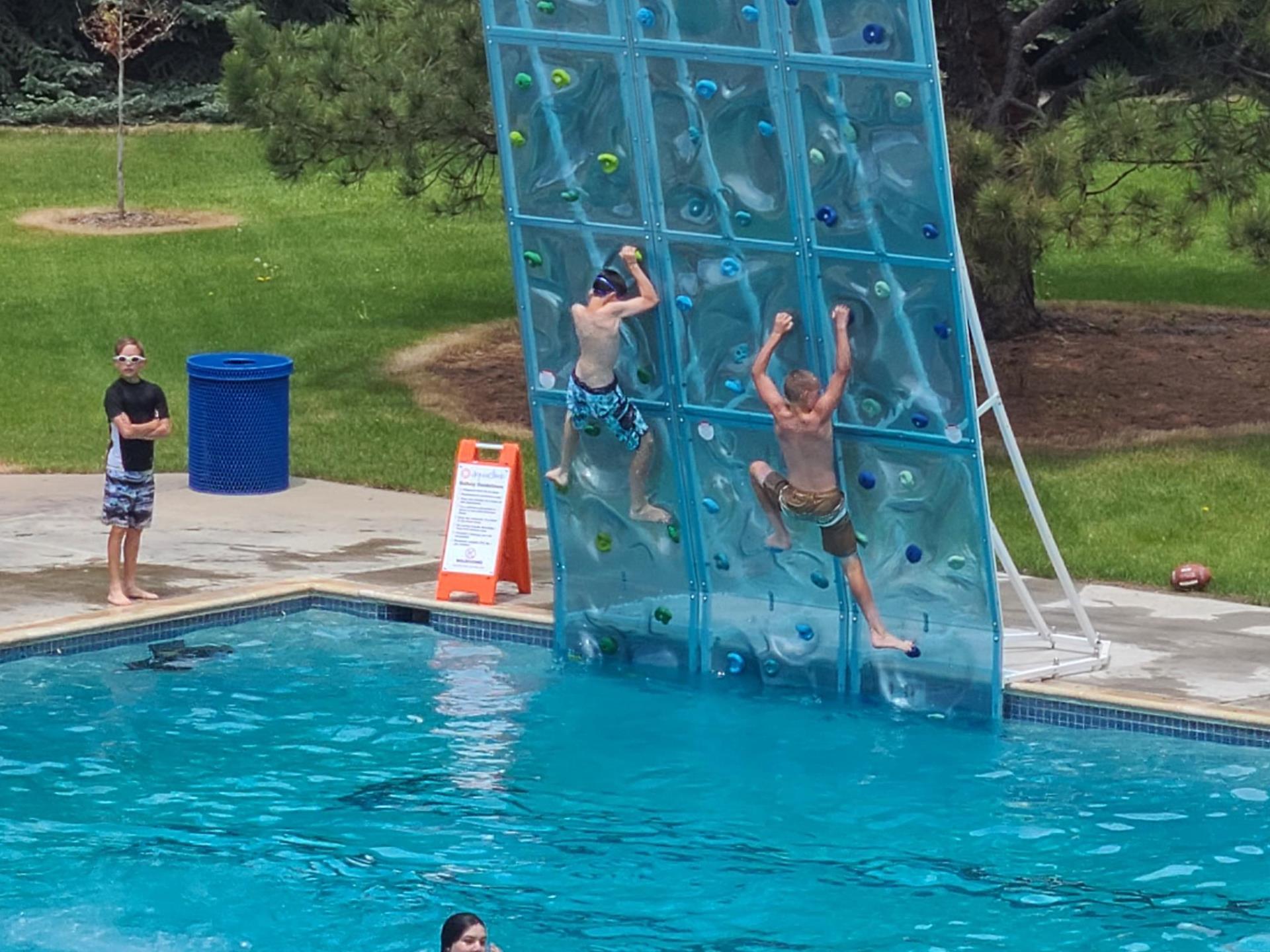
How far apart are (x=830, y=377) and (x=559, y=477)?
1.98m

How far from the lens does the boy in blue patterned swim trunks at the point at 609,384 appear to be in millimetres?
12086

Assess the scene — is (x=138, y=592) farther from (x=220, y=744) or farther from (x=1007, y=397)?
(x=1007, y=397)

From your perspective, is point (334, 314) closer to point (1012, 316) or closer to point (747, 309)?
point (1012, 316)

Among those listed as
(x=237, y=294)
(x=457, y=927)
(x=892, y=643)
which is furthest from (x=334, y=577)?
(x=237, y=294)

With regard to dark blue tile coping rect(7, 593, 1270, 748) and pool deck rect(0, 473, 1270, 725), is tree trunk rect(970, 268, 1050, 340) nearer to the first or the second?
pool deck rect(0, 473, 1270, 725)

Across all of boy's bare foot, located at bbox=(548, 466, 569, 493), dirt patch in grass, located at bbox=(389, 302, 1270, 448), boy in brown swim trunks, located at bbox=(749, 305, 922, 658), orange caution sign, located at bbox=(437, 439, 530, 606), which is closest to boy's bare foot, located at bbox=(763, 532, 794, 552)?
boy in brown swim trunks, located at bbox=(749, 305, 922, 658)

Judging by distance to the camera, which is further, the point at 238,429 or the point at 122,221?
the point at 122,221

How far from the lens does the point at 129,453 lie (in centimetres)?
1312

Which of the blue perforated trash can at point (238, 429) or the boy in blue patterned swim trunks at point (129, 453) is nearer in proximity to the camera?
the boy in blue patterned swim trunks at point (129, 453)

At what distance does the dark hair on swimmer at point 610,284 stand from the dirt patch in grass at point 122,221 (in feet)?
60.4

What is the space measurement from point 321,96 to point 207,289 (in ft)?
23.7

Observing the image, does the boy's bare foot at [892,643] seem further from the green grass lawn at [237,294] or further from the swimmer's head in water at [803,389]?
the green grass lawn at [237,294]

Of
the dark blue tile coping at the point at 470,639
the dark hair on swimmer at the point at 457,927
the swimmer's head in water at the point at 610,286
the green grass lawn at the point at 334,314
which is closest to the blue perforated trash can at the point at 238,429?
the green grass lawn at the point at 334,314

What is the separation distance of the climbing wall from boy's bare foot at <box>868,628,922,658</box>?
71 millimetres
